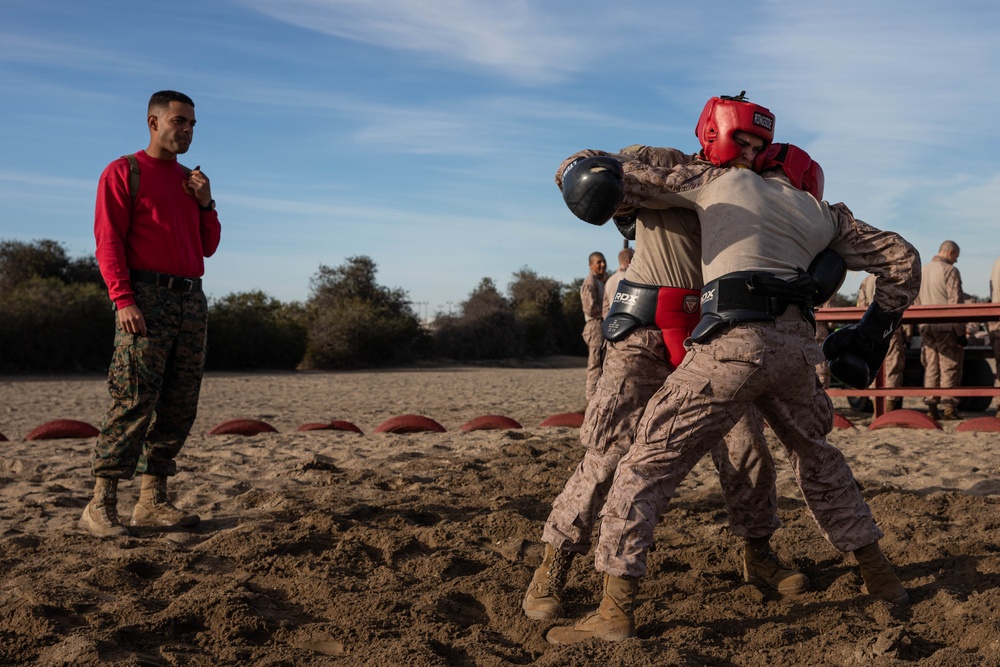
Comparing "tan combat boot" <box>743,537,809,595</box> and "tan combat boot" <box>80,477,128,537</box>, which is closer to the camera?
"tan combat boot" <box>743,537,809,595</box>

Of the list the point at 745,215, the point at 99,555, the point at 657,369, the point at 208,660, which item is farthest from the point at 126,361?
the point at 745,215

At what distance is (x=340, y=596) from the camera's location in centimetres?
425

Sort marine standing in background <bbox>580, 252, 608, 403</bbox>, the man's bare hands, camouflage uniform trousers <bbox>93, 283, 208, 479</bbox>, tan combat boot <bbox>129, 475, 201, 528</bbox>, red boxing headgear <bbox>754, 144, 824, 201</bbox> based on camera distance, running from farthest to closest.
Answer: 1. marine standing in background <bbox>580, 252, 608, 403</bbox>
2. tan combat boot <bbox>129, 475, 201, 528</bbox>
3. camouflage uniform trousers <bbox>93, 283, 208, 479</bbox>
4. the man's bare hands
5. red boxing headgear <bbox>754, 144, 824, 201</bbox>

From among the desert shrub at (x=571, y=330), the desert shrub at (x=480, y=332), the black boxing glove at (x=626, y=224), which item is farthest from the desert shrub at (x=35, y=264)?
the black boxing glove at (x=626, y=224)

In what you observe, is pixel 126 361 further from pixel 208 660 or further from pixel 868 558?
pixel 868 558

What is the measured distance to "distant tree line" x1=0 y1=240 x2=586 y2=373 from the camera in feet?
73.9

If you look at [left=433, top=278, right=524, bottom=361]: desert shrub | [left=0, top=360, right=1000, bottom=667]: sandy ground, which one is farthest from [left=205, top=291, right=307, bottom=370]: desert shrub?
[left=0, top=360, right=1000, bottom=667]: sandy ground

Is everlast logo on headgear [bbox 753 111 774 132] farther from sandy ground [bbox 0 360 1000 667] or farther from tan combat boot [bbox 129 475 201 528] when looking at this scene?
tan combat boot [bbox 129 475 201 528]

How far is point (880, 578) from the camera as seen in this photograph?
3.97 m

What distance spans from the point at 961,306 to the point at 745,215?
7.37 m

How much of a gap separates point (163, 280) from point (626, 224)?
269cm

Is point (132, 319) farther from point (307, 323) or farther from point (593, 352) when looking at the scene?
point (307, 323)

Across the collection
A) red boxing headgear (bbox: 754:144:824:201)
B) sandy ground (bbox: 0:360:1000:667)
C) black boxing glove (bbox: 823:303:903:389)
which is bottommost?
sandy ground (bbox: 0:360:1000:667)

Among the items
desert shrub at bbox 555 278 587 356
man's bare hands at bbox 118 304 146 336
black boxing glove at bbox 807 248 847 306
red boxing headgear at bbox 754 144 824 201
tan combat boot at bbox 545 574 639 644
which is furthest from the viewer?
desert shrub at bbox 555 278 587 356
